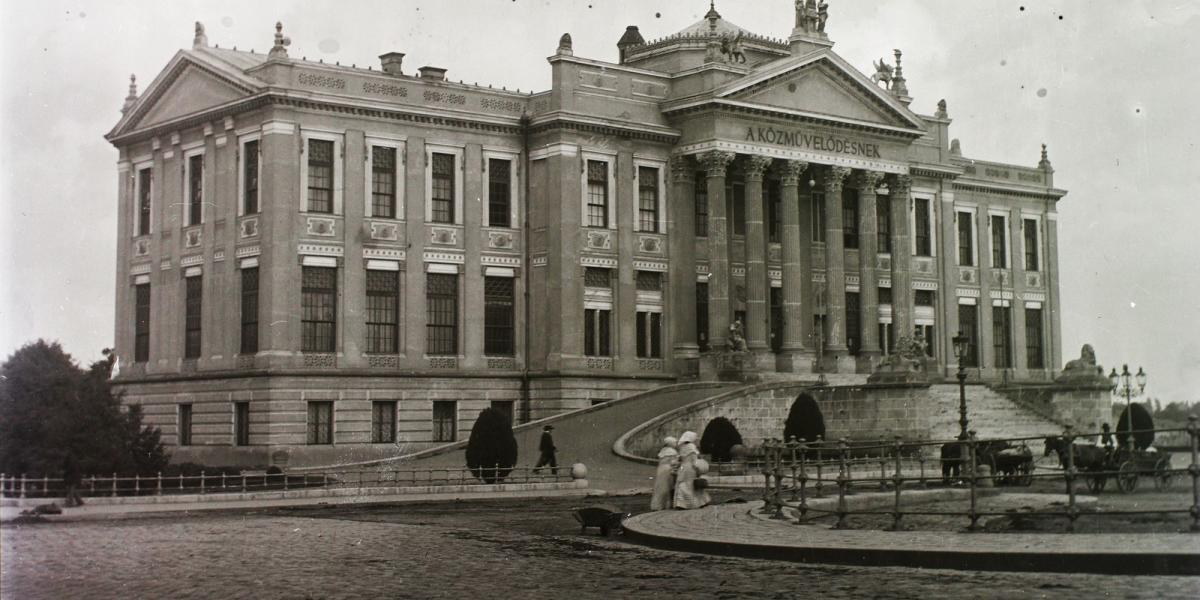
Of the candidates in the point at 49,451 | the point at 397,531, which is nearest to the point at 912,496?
the point at 397,531

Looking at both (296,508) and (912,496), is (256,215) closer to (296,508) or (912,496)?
(296,508)

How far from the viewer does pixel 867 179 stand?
204ft

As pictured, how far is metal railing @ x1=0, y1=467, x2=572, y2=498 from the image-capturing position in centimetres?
3124

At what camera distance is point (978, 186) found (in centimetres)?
7269

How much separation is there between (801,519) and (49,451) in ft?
50.2

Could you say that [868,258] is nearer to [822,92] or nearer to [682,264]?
[822,92]

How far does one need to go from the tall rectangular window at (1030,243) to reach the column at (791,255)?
19.5 metres

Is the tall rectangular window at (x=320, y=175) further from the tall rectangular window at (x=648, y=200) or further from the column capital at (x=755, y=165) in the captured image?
the column capital at (x=755, y=165)

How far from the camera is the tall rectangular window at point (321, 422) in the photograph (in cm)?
5019

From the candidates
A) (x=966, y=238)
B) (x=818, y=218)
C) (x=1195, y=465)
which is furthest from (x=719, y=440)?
(x=1195, y=465)

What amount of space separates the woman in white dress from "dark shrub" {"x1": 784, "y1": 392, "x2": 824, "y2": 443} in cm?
2043

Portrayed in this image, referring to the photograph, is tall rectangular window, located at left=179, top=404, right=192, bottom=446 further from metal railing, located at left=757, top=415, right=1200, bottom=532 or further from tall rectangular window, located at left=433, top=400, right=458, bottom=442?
metal railing, located at left=757, top=415, right=1200, bottom=532

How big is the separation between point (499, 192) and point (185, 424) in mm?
13415

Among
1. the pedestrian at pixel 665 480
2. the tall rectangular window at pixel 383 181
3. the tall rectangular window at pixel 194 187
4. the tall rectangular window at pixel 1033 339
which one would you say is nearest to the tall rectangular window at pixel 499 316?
the tall rectangular window at pixel 383 181
